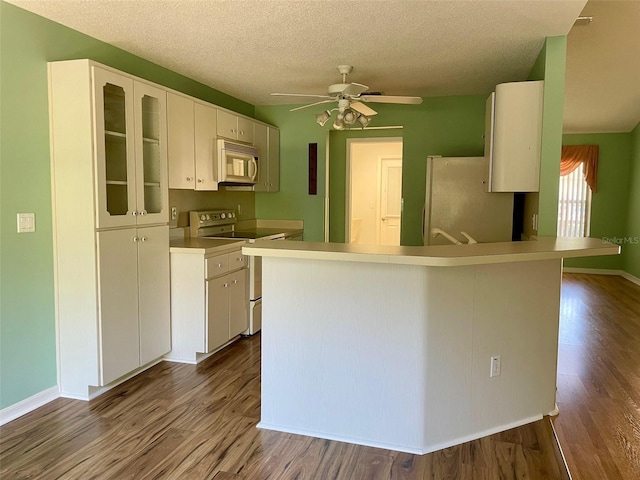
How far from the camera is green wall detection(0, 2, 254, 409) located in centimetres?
263

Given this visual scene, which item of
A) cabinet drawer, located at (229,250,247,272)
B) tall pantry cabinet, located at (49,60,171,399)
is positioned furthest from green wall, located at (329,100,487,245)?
tall pantry cabinet, located at (49,60,171,399)

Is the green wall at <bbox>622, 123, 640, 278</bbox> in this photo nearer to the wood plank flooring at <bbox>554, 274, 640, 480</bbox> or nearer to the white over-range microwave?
the wood plank flooring at <bbox>554, 274, 640, 480</bbox>

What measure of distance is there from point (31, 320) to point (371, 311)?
205cm

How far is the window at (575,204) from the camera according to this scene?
7.71 meters

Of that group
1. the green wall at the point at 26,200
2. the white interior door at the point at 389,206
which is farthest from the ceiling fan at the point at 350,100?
the white interior door at the point at 389,206

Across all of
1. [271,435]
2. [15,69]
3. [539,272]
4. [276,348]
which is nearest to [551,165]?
[539,272]

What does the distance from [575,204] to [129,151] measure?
23.8ft

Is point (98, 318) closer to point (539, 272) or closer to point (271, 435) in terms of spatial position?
point (271, 435)

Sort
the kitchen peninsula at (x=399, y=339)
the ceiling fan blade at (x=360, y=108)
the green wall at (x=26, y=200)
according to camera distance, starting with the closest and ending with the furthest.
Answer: the kitchen peninsula at (x=399, y=339)
the green wall at (x=26, y=200)
the ceiling fan blade at (x=360, y=108)

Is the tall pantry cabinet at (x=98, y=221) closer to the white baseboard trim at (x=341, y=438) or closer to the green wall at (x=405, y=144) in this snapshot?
the white baseboard trim at (x=341, y=438)

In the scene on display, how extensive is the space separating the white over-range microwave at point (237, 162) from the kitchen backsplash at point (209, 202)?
36 centimetres

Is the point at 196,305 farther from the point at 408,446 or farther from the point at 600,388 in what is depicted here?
the point at 600,388

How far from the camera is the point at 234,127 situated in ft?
14.9

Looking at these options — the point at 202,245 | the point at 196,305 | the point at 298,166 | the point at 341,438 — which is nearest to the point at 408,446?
the point at 341,438
